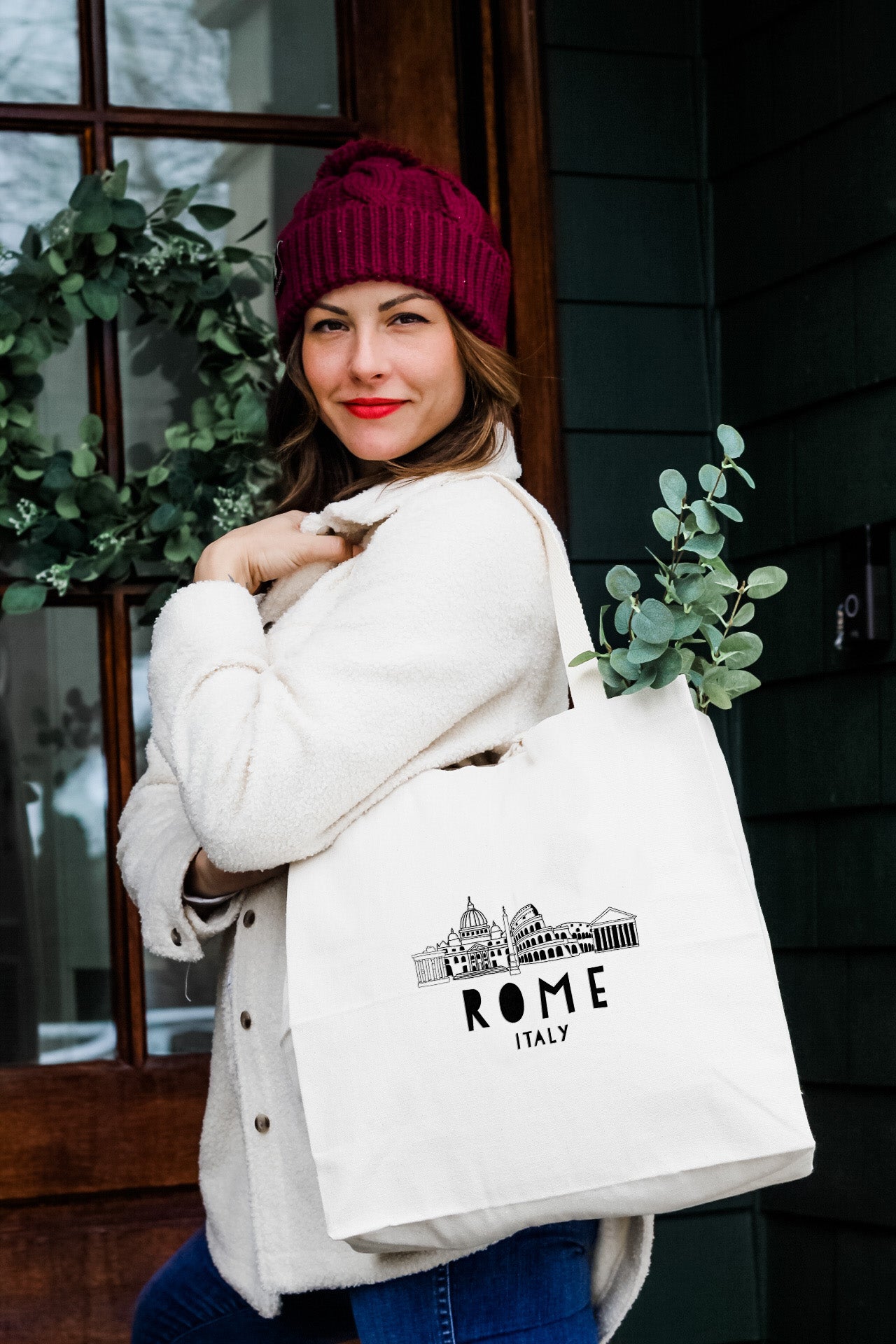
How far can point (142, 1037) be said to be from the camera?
2.17 m

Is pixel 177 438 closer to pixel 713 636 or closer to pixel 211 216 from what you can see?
pixel 211 216

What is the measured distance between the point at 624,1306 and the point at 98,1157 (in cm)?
107

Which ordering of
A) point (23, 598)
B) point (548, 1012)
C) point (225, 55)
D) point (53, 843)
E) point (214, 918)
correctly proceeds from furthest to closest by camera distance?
1. point (225, 55)
2. point (53, 843)
3. point (23, 598)
4. point (214, 918)
5. point (548, 1012)

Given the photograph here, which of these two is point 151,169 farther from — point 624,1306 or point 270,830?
point 624,1306

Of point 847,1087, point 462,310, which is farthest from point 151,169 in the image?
point 847,1087

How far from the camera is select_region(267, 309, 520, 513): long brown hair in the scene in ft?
4.64

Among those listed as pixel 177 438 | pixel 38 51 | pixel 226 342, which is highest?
pixel 38 51

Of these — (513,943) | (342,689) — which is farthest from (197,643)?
(513,943)

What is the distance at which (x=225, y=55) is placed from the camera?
7.56ft

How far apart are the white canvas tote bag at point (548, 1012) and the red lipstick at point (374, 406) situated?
46 cm

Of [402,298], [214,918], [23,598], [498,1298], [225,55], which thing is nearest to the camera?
[498,1298]

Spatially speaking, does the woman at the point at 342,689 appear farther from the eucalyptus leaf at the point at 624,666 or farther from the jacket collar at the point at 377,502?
the eucalyptus leaf at the point at 624,666

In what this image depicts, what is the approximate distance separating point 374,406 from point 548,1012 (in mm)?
641

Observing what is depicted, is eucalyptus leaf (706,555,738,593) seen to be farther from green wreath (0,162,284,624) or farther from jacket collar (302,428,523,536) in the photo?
green wreath (0,162,284,624)
